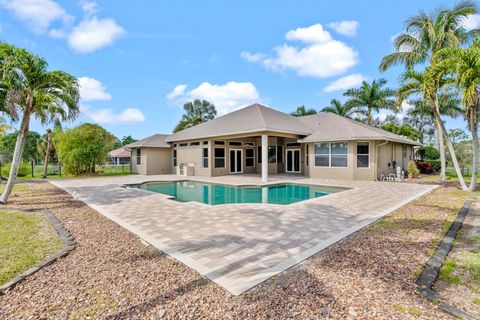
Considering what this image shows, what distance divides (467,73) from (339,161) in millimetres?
8186

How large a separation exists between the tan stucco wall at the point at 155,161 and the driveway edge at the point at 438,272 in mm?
22357

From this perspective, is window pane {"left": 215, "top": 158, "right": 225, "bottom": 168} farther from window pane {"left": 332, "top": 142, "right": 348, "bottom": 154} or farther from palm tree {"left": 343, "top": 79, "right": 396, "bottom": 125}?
palm tree {"left": 343, "top": 79, "right": 396, "bottom": 125}

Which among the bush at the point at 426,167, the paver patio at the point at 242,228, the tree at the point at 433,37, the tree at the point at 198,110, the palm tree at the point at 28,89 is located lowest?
the paver patio at the point at 242,228

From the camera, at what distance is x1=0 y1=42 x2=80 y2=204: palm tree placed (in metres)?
8.24

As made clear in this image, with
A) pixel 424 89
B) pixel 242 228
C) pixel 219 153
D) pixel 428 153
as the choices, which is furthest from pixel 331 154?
pixel 428 153

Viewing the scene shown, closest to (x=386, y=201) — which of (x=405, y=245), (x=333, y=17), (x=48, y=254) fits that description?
(x=405, y=245)

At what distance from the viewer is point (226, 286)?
3.23 metres

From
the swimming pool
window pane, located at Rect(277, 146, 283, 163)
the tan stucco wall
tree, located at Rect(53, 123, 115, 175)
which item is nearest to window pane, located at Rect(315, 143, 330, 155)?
the swimming pool

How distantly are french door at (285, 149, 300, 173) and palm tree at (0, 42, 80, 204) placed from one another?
613 inches

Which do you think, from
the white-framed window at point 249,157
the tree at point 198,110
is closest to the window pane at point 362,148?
the white-framed window at point 249,157

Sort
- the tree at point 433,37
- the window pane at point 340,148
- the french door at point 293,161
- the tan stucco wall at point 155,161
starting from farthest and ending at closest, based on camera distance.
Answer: the tan stucco wall at point 155,161 < the french door at point 293,161 < the window pane at point 340,148 < the tree at point 433,37

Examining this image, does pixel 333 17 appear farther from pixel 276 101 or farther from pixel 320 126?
pixel 276 101

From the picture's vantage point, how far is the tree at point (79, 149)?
21.6 meters

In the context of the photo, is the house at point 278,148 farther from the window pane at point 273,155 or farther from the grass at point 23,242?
the grass at point 23,242
